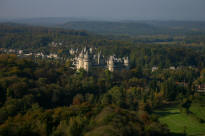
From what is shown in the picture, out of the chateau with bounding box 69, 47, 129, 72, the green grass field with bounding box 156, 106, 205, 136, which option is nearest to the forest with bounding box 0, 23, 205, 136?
the green grass field with bounding box 156, 106, 205, 136

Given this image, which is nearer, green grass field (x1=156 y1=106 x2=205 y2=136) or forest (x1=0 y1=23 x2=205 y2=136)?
forest (x1=0 y1=23 x2=205 y2=136)

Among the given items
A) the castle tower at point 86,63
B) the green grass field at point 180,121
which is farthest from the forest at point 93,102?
the castle tower at point 86,63

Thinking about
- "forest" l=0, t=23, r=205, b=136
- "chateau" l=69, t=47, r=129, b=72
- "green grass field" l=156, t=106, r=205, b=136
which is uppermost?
"chateau" l=69, t=47, r=129, b=72

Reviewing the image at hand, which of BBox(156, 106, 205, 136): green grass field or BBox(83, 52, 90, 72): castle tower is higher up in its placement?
Result: BBox(83, 52, 90, 72): castle tower

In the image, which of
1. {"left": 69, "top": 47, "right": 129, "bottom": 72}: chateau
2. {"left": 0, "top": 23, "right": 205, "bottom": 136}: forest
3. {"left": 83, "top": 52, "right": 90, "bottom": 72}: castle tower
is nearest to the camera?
{"left": 0, "top": 23, "right": 205, "bottom": 136}: forest

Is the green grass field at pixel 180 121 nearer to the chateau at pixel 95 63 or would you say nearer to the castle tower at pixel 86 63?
the castle tower at pixel 86 63

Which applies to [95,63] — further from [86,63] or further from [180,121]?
[180,121]

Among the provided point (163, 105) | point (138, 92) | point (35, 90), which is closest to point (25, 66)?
point (35, 90)

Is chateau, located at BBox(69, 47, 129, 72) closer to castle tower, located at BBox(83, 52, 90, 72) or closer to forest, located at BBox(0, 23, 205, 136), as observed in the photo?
castle tower, located at BBox(83, 52, 90, 72)
